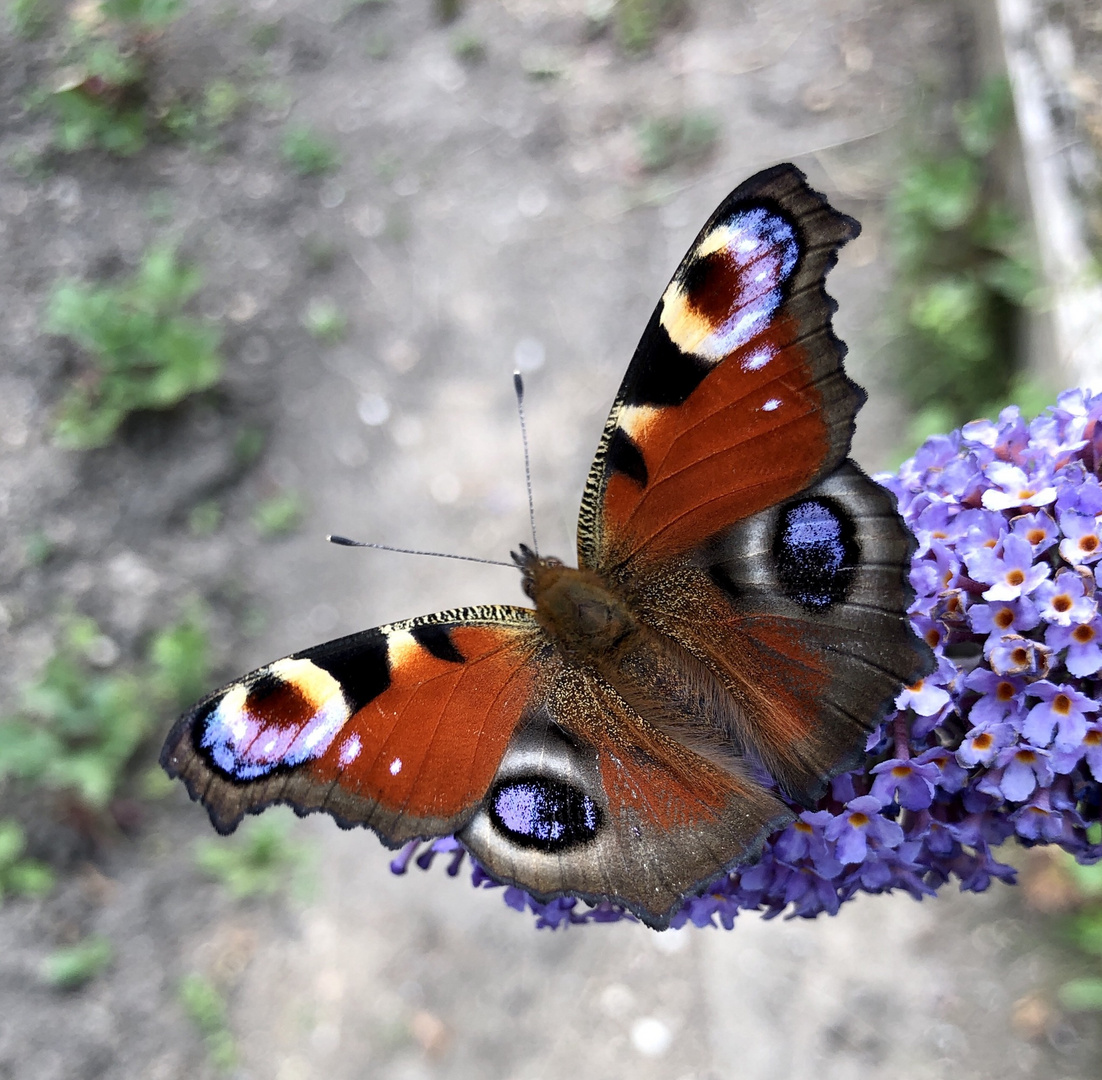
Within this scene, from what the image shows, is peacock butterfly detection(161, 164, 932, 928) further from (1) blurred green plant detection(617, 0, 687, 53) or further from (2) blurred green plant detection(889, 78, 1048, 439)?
(1) blurred green plant detection(617, 0, 687, 53)

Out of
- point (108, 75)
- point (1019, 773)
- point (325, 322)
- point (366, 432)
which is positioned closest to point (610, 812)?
point (1019, 773)

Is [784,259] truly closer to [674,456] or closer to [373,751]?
[674,456]

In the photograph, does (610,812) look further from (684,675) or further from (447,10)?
(447,10)

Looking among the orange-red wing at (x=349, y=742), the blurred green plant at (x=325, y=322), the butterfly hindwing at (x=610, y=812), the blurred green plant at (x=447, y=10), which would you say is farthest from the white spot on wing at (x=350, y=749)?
the blurred green plant at (x=447, y=10)

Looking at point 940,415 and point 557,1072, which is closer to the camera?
point 557,1072

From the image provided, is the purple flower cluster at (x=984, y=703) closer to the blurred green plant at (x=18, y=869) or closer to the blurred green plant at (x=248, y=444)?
the blurred green plant at (x=18, y=869)

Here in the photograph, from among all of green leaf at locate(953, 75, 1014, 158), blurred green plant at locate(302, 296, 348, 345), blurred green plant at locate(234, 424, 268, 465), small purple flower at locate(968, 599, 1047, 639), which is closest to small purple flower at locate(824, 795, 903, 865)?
small purple flower at locate(968, 599, 1047, 639)

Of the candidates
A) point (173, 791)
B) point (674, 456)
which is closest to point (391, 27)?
point (173, 791)
